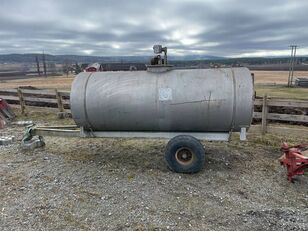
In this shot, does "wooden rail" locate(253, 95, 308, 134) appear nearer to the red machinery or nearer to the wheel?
the red machinery

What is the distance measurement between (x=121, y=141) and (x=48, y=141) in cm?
215

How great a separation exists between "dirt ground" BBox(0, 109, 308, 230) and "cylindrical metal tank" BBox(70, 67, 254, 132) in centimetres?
98

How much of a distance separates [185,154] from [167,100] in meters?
1.15

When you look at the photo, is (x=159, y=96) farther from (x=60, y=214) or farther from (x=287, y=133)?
(x=287, y=133)

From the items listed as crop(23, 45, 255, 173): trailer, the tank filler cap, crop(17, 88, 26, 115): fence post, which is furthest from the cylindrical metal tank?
crop(17, 88, 26, 115): fence post

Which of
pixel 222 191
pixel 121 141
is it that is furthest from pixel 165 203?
pixel 121 141

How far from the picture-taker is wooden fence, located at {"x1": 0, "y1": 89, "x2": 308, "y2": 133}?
7.93m

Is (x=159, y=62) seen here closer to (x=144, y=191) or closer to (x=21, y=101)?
(x=144, y=191)

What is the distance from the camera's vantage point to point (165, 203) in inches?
185

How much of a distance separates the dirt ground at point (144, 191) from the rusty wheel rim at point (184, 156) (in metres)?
0.28

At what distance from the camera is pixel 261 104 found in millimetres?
8367

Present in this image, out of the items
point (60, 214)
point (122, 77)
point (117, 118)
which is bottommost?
point (60, 214)

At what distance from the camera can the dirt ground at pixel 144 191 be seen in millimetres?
4211

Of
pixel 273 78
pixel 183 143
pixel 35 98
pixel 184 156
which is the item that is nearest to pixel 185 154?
pixel 184 156
